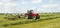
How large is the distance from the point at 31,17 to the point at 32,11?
129 cm

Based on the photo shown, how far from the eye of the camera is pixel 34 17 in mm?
34281

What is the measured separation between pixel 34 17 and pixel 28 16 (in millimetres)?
2224

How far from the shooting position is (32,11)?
3553cm

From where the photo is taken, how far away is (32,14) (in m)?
35.1

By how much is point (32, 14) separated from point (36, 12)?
3.78ft

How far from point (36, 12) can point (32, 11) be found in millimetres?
1396

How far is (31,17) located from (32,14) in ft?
2.93

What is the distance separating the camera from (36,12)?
113 ft

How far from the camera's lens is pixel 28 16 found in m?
36.1

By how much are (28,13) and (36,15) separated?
2574 millimetres

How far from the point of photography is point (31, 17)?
117 ft

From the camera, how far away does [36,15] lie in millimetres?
34438

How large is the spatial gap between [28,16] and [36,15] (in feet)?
7.76

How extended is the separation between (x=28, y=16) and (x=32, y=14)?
4.51ft
